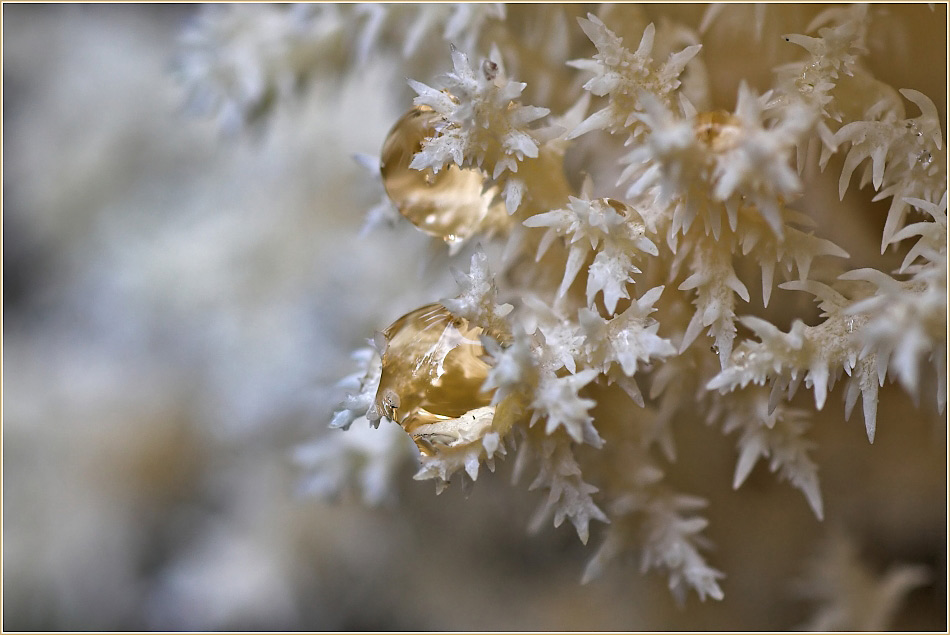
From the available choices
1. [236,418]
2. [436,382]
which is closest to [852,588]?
[436,382]

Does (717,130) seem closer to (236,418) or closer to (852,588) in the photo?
(852,588)

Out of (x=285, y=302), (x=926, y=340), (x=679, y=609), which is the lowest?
(x=679, y=609)

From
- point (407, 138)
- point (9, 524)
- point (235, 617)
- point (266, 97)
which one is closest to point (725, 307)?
point (407, 138)

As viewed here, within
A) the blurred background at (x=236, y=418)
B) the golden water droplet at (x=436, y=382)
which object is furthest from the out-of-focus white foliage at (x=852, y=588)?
the golden water droplet at (x=436, y=382)

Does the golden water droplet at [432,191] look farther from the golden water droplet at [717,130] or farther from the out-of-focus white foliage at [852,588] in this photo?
the out-of-focus white foliage at [852,588]

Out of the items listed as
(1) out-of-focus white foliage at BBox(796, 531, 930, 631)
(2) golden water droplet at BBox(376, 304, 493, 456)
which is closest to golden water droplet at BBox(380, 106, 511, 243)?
(2) golden water droplet at BBox(376, 304, 493, 456)

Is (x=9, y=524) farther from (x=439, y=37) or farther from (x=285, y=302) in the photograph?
(x=439, y=37)
